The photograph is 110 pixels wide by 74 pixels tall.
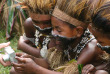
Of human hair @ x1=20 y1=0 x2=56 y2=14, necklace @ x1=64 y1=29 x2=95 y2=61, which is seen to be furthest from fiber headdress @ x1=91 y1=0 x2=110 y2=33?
human hair @ x1=20 y1=0 x2=56 y2=14

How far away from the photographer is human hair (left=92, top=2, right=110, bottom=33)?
2020 mm

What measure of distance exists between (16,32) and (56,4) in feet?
7.77

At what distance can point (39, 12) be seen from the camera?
254 cm

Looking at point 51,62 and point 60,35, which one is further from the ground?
point 60,35

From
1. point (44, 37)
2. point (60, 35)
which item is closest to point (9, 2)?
point (44, 37)

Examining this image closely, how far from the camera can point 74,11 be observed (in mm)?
2295

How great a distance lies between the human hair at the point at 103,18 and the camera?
202cm

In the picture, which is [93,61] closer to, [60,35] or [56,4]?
[60,35]

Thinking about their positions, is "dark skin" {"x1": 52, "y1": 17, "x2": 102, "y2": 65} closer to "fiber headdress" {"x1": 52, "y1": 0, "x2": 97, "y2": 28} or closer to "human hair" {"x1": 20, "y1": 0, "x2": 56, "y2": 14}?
A: "fiber headdress" {"x1": 52, "y1": 0, "x2": 97, "y2": 28}

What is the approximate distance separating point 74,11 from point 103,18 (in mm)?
390

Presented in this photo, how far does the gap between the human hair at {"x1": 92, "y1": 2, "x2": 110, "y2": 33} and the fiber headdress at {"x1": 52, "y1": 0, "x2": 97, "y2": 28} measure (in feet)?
0.60

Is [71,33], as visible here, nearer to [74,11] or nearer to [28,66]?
[74,11]

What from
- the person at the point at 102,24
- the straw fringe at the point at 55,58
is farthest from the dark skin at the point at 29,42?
the person at the point at 102,24

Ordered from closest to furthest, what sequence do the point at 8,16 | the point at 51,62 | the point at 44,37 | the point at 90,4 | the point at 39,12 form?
1. the point at 90,4
2. the point at 39,12
3. the point at 51,62
4. the point at 44,37
5. the point at 8,16
